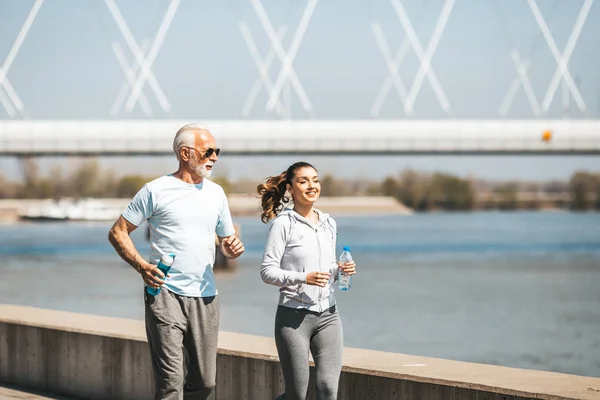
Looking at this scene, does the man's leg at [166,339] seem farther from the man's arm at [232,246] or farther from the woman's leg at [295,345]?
the woman's leg at [295,345]

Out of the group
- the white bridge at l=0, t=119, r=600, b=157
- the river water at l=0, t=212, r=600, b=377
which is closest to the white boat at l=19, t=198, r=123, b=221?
the white bridge at l=0, t=119, r=600, b=157

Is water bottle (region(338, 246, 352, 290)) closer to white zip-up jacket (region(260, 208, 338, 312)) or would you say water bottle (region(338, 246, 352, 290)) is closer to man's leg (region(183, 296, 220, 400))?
white zip-up jacket (region(260, 208, 338, 312))

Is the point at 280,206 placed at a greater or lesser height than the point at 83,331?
greater

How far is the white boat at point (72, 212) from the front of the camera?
142625 millimetres

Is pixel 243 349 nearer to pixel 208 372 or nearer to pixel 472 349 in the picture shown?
pixel 208 372

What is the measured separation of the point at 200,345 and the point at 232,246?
0.52 meters

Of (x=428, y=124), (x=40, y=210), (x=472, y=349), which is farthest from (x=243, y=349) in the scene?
(x=40, y=210)

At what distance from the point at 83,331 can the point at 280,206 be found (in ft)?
8.83

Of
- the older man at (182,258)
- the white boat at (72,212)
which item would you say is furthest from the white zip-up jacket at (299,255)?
the white boat at (72,212)

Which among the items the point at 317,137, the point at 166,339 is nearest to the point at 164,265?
the point at 166,339

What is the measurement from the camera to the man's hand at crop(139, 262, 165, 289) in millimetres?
5668

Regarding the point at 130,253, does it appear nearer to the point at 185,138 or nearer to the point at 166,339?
the point at 166,339

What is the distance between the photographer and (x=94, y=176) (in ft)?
541

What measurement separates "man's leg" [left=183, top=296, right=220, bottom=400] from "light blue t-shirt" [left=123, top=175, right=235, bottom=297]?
7 centimetres
